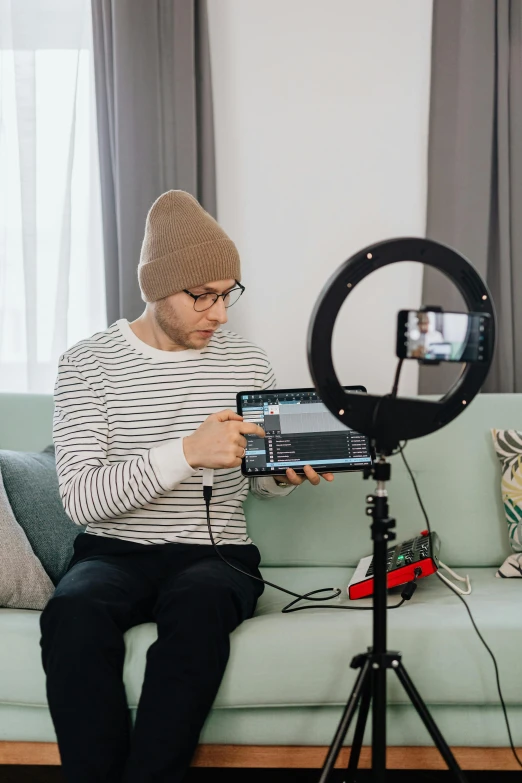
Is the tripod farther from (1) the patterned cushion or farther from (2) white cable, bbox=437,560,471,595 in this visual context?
(1) the patterned cushion

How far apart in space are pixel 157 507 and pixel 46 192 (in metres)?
1.34

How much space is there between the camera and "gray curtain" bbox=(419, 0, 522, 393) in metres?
2.33

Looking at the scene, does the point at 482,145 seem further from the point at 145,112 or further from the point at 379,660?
the point at 379,660

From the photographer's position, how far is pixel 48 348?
2.62 metres

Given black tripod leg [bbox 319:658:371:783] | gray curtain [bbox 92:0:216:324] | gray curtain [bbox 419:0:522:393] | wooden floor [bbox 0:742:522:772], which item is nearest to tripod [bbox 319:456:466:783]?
black tripod leg [bbox 319:658:371:783]

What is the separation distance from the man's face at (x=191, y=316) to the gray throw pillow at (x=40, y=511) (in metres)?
0.46

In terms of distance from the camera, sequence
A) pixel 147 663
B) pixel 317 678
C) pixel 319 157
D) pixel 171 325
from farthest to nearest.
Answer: pixel 319 157
pixel 171 325
pixel 317 678
pixel 147 663

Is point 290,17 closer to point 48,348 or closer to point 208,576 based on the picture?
point 48,348

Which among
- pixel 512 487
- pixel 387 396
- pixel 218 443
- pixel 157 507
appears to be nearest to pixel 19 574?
pixel 157 507

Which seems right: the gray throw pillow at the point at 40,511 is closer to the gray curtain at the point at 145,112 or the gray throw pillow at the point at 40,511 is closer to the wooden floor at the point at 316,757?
the wooden floor at the point at 316,757

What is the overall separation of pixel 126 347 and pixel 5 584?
0.55 m

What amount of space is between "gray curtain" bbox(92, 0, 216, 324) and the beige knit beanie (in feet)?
2.16

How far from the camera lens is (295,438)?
1.71 meters

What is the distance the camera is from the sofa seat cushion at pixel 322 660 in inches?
58.1
